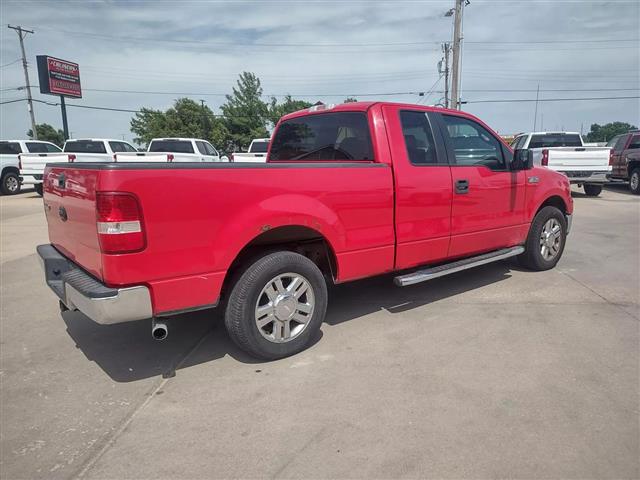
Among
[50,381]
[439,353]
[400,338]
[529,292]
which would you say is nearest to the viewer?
[50,381]

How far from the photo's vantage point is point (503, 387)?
3.07 m

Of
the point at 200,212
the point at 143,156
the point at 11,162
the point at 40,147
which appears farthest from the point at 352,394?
the point at 40,147

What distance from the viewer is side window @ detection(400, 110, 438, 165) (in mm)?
4164

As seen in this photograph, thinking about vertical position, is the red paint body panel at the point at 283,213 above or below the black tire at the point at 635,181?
above

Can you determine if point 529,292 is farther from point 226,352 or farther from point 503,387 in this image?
point 226,352

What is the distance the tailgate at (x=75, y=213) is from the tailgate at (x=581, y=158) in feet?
42.8

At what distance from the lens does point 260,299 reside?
3428 millimetres

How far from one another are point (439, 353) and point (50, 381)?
289cm

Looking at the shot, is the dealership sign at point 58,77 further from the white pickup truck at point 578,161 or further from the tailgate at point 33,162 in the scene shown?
the white pickup truck at point 578,161

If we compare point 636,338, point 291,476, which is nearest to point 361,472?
point 291,476

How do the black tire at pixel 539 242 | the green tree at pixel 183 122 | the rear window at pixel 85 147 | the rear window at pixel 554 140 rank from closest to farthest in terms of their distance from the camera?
the black tire at pixel 539 242 → the rear window at pixel 554 140 → the rear window at pixel 85 147 → the green tree at pixel 183 122

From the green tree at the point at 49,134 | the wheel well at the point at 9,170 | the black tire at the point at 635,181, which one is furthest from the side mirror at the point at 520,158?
the green tree at the point at 49,134

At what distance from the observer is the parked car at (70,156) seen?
15555 mm

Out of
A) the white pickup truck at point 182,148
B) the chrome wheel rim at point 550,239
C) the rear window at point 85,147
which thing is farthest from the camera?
the rear window at point 85,147
